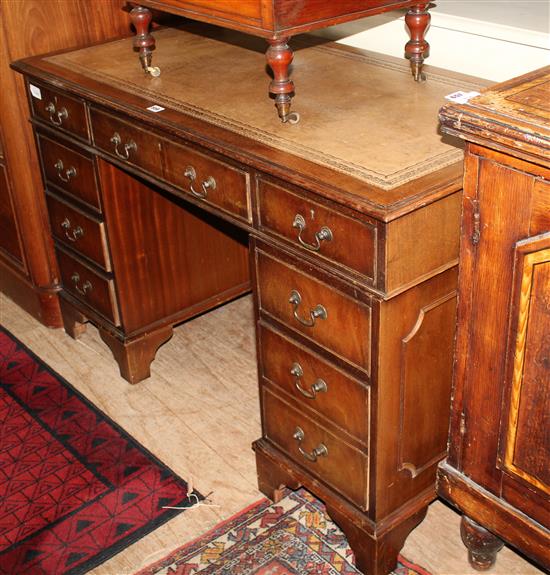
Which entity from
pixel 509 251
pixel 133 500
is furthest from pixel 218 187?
pixel 133 500

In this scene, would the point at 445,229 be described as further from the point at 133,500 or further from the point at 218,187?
the point at 133,500

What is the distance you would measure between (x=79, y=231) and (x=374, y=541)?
5.16 feet

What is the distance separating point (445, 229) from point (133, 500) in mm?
1351

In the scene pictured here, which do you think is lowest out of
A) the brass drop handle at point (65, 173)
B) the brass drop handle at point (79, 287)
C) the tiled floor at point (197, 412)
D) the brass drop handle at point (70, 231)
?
the tiled floor at point (197, 412)

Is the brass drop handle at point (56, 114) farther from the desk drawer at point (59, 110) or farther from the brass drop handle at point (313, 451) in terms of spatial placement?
the brass drop handle at point (313, 451)

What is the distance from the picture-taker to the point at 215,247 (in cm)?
343

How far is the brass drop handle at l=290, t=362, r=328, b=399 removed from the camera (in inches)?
90.8

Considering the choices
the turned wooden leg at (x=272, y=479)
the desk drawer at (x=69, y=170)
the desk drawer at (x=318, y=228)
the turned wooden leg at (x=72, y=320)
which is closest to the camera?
the desk drawer at (x=318, y=228)

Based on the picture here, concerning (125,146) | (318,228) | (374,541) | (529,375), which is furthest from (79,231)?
(529,375)

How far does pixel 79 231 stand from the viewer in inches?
126

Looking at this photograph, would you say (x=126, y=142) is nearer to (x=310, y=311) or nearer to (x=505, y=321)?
(x=310, y=311)

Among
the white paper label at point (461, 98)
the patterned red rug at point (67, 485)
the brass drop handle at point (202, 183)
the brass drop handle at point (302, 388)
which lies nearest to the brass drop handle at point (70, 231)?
the patterned red rug at point (67, 485)

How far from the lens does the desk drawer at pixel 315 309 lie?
2.11 meters

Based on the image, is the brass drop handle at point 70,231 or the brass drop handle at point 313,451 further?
the brass drop handle at point 70,231
